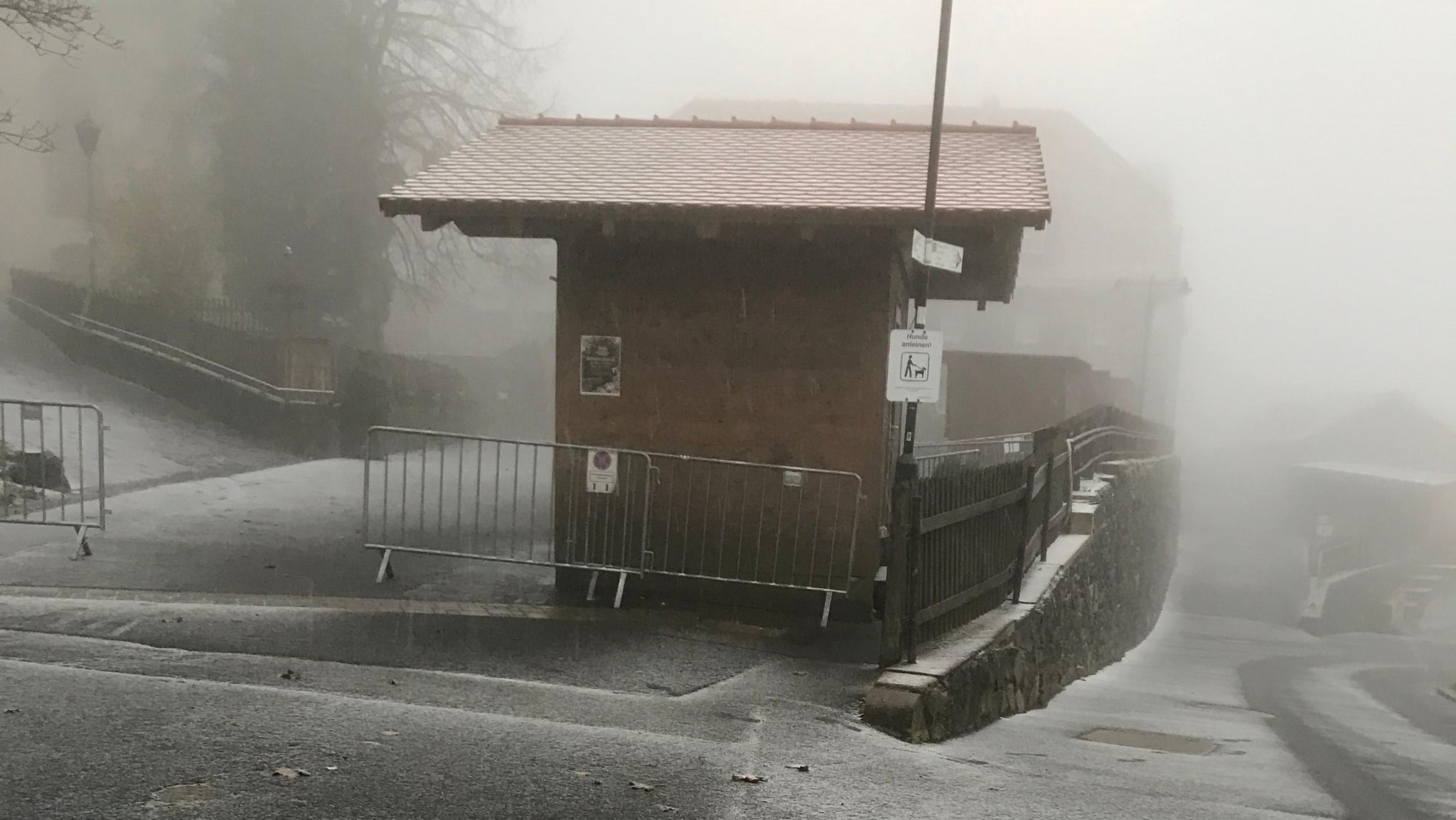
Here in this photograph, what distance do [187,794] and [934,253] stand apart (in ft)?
18.7

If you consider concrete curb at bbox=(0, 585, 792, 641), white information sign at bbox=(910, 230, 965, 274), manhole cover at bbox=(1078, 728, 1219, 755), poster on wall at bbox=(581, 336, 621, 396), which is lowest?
manhole cover at bbox=(1078, 728, 1219, 755)

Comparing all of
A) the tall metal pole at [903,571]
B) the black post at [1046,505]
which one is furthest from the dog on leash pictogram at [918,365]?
the black post at [1046,505]

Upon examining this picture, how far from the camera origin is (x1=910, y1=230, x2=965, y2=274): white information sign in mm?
8000

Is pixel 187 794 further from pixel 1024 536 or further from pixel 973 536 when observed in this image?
pixel 1024 536

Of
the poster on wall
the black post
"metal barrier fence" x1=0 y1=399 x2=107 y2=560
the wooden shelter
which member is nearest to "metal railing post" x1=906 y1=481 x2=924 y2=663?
the wooden shelter

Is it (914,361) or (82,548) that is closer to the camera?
(914,361)

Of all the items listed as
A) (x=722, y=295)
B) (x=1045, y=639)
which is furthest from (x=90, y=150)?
(x=1045, y=639)

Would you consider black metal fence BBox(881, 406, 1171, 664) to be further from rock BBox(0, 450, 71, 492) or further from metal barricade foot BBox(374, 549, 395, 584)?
rock BBox(0, 450, 71, 492)

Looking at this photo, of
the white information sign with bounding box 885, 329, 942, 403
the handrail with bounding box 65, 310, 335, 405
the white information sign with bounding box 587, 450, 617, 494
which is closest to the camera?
the white information sign with bounding box 885, 329, 942, 403

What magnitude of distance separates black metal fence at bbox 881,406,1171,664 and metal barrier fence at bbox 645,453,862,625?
1.00 metres

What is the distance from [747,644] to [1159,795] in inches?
130

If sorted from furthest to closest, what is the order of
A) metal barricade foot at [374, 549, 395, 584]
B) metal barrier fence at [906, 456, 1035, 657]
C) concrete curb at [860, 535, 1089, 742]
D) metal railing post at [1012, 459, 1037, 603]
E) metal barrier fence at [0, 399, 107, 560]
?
metal railing post at [1012, 459, 1037, 603], metal barrier fence at [0, 399, 107, 560], metal barricade foot at [374, 549, 395, 584], metal barrier fence at [906, 456, 1035, 657], concrete curb at [860, 535, 1089, 742]

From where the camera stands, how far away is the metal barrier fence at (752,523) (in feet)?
31.4

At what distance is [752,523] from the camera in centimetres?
Result: 973
